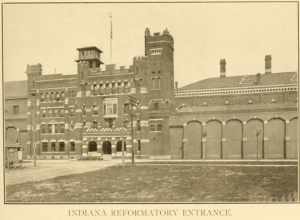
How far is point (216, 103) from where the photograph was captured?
66.9ft

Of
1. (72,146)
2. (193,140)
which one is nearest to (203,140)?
(193,140)

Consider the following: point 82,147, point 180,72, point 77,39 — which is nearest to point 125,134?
point 82,147

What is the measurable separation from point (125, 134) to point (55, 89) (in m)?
5.33

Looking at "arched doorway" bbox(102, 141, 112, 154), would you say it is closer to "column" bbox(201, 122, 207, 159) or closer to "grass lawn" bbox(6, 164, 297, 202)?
"column" bbox(201, 122, 207, 159)

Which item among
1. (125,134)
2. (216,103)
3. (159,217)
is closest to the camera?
(159,217)

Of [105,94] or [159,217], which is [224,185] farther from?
[105,94]

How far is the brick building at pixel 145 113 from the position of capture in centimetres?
1894

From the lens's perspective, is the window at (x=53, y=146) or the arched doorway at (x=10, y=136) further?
the window at (x=53, y=146)

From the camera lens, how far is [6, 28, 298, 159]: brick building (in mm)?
18938

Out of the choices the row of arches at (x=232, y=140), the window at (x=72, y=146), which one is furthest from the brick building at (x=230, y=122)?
the window at (x=72, y=146)

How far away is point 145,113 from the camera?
23203 millimetres

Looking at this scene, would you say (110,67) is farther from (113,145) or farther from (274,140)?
(274,140)

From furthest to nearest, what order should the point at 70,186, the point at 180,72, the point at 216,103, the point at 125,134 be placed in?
1. the point at 125,134
2. the point at 216,103
3. the point at 180,72
4. the point at 70,186

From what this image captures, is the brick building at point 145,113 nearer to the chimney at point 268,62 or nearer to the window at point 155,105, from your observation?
the window at point 155,105
